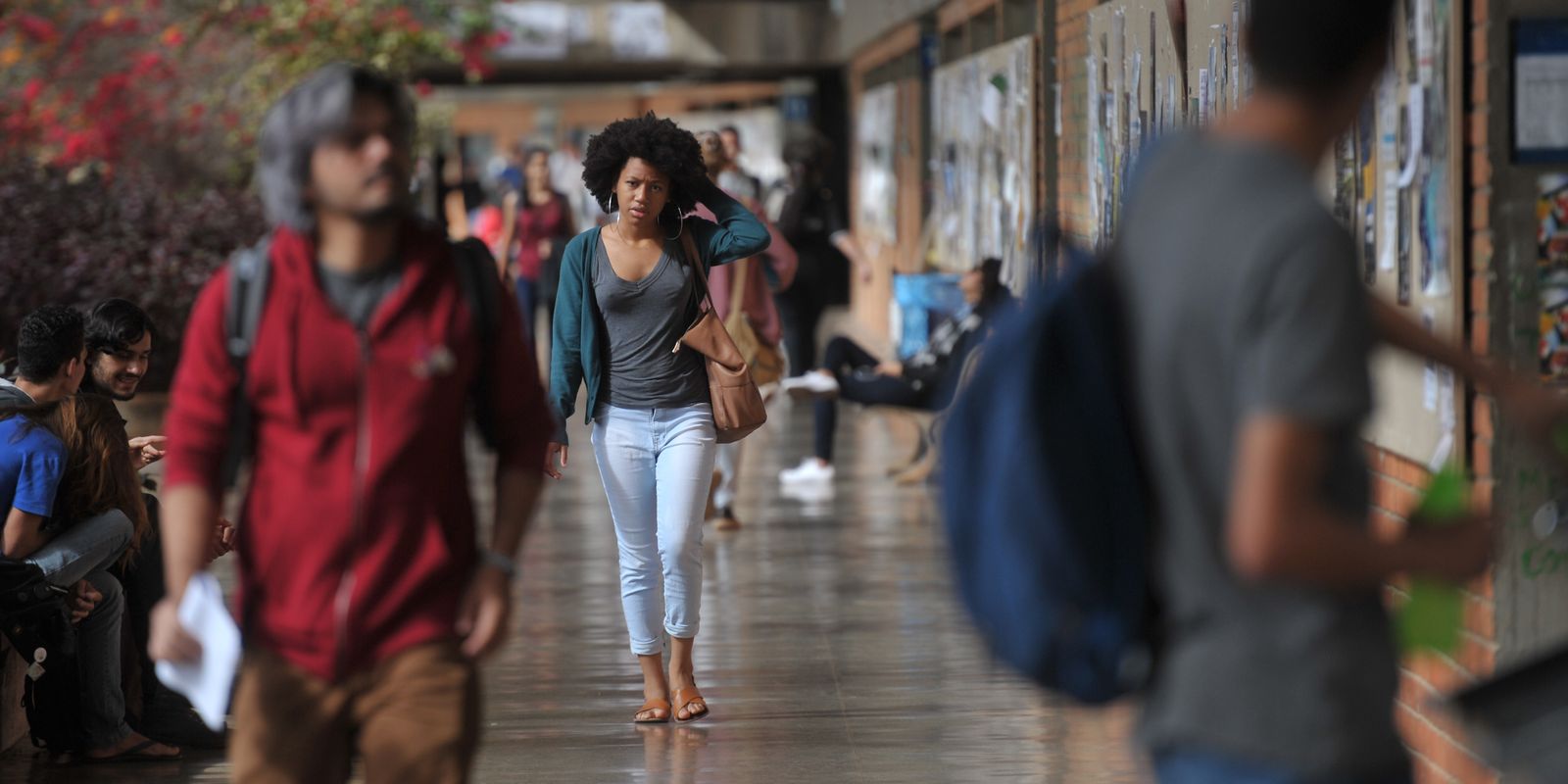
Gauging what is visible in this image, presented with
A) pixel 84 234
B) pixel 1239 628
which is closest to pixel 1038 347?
pixel 1239 628

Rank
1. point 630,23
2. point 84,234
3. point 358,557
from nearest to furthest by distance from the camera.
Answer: point 358,557 → point 84,234 → point 630,23

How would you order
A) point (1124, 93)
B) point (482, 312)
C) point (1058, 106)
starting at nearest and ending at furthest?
point (482, 312) < point (1124, 93) < point (1058, 106)

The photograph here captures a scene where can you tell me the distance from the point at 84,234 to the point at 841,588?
7949mm

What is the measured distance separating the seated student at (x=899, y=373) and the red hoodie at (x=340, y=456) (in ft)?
24.8

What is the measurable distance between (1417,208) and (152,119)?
54.7 feet

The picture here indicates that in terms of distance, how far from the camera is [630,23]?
2572cm

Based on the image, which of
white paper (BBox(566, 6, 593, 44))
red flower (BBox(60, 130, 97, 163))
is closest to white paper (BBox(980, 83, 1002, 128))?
red flower (BBox(60, 130, 97, 163))

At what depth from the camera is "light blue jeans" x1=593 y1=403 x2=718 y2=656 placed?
20.7 feet

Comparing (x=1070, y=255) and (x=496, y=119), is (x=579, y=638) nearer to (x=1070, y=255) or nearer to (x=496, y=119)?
(x=1070, y=255)

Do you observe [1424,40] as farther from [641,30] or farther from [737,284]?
[641,30]

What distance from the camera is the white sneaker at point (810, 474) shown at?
12234 mm

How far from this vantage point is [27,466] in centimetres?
562

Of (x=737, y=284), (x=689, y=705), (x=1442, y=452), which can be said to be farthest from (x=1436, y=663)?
(x=737, y=284)

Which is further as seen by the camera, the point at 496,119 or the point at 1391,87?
the point at 496,119
